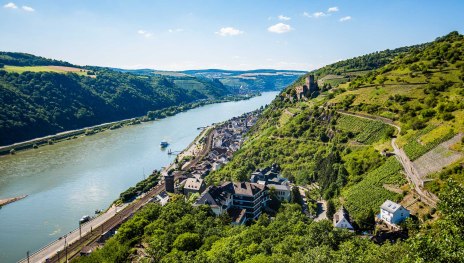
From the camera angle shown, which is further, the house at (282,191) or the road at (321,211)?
the house at (282,191)

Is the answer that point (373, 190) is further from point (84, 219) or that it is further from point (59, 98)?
point (59, 98)

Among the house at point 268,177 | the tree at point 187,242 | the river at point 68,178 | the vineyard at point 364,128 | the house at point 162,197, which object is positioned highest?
the vineyard at point 364,128

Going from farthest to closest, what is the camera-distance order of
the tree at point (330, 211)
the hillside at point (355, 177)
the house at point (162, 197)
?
the house at point (162, 197), the tree at point (330, 211), the hillside at point (355, 177)

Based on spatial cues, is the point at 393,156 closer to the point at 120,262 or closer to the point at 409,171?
the point at 409,171

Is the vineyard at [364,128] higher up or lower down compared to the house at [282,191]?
higher up

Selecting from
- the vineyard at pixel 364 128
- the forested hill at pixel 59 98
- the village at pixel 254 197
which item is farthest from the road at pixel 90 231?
the forested hill at pixel 59 98

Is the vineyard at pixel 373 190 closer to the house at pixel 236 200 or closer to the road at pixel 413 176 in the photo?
the road at pixel 413 176

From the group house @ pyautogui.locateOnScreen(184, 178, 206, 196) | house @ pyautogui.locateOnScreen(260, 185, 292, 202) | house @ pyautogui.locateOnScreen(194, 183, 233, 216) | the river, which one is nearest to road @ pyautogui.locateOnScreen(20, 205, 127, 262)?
the river

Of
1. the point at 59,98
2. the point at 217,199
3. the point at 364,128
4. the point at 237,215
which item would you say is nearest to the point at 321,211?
the point at 237,215
